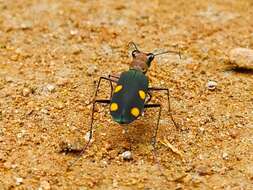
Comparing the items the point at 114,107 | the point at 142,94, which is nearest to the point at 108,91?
the point at 142,94

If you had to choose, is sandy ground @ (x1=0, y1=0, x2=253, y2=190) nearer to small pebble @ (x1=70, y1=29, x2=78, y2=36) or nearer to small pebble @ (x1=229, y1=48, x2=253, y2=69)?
small pebble @ (x1=70, y1=29, x2=78, y2=36)

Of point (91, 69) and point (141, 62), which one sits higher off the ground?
point (141, 62)

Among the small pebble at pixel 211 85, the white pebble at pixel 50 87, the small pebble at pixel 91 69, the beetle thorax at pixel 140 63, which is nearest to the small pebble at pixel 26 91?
the white pebble at pixel 50 87

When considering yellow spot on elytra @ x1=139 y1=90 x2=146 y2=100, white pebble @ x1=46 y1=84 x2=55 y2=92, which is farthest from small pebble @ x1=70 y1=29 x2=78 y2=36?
yellow spot on elytra @ x1=139 y1=90 x2=146 y2=100

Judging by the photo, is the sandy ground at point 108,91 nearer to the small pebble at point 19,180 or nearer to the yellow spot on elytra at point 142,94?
the small pebble at point 19,180

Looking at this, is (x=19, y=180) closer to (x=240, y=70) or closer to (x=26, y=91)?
(x=26, y=91)

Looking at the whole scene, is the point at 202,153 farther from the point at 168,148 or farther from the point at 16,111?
the point at 16,111

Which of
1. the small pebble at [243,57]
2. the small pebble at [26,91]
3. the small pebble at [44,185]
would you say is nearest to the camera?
the small pebble at [44,185]
